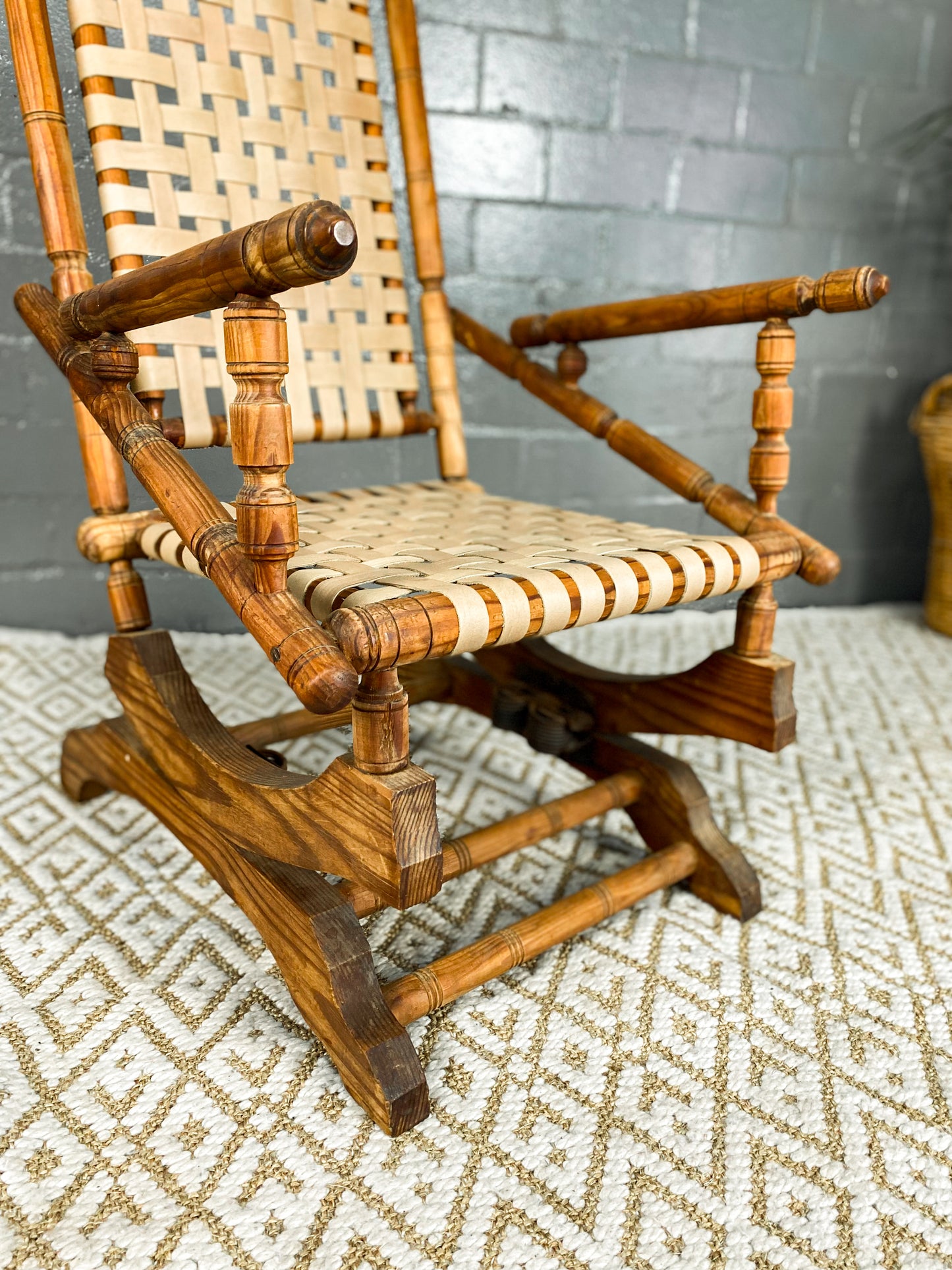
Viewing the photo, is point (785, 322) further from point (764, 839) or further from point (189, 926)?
point (189, 926)

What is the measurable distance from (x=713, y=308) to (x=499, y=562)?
377 millimetres

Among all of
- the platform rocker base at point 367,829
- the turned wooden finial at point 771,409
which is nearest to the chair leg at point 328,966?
the platform rocker base at point 367,829

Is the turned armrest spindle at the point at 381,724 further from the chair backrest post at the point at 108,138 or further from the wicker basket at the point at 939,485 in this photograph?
the wicker basket at the point at 939,485

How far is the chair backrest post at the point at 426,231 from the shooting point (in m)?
1.13

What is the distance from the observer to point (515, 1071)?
0.74m

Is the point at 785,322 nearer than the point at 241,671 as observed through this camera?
Yes

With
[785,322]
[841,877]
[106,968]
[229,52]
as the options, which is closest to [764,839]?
[841,877]

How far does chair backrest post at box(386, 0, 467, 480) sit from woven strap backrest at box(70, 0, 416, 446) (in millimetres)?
38

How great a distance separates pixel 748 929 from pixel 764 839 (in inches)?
7.8

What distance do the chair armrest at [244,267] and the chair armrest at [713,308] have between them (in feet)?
1.57

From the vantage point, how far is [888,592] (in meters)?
2.21

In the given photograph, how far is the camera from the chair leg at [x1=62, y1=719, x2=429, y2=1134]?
674mm

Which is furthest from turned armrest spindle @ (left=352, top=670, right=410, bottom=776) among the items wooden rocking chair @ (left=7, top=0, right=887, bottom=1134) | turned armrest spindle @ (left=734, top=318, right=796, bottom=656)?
turned armrest spindle @ (left=734, top=318, right=796, bottom=656)

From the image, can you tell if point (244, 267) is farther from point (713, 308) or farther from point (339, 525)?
point (713, 308)
